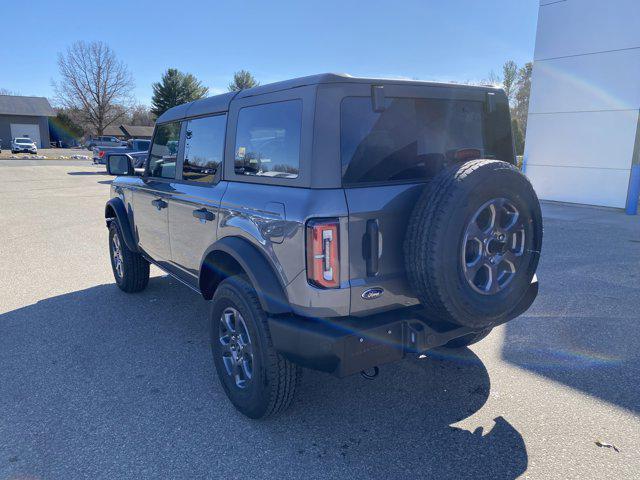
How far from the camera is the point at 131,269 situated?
5262mm

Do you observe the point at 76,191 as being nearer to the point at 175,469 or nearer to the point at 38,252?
the point at 38,252

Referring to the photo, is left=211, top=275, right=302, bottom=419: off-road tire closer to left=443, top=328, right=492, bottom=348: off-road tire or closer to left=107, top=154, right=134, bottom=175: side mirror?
left=443, top=328, right=492, bottom=348: off-road tire

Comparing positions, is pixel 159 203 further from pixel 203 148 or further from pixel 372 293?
pixel 372 293

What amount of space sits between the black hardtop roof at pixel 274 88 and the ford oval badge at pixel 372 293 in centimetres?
114

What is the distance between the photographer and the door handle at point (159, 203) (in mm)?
4056

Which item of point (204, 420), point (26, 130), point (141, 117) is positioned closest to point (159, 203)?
point (204, 420)

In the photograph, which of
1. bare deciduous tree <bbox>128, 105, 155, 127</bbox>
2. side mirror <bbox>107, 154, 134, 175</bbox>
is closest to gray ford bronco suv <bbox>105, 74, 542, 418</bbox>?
side mirror <bbox>107, 154, 134, 175</bbox>

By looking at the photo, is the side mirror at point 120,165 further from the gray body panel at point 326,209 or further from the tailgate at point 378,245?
the tailgate at point 378,245

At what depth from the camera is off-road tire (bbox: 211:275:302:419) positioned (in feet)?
8.91

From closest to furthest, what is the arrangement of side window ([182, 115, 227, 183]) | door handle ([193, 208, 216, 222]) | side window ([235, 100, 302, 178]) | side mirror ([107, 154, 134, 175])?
side window ([235, 100, 302, 178])
door handle ([193, 208, 216, 222])
side window ([182, 115, 227, 183])
side mirror ([107, 154, 134, 175])

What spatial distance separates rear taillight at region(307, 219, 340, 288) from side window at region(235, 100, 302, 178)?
396 millimetres

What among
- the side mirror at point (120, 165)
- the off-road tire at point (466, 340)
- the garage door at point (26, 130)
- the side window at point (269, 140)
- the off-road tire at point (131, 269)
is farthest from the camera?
the garage door at point (26, 130)

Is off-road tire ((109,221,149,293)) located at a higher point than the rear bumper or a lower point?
lower

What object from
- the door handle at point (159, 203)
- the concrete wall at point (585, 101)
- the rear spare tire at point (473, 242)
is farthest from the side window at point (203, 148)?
the concrete wall at point (585, 101)
